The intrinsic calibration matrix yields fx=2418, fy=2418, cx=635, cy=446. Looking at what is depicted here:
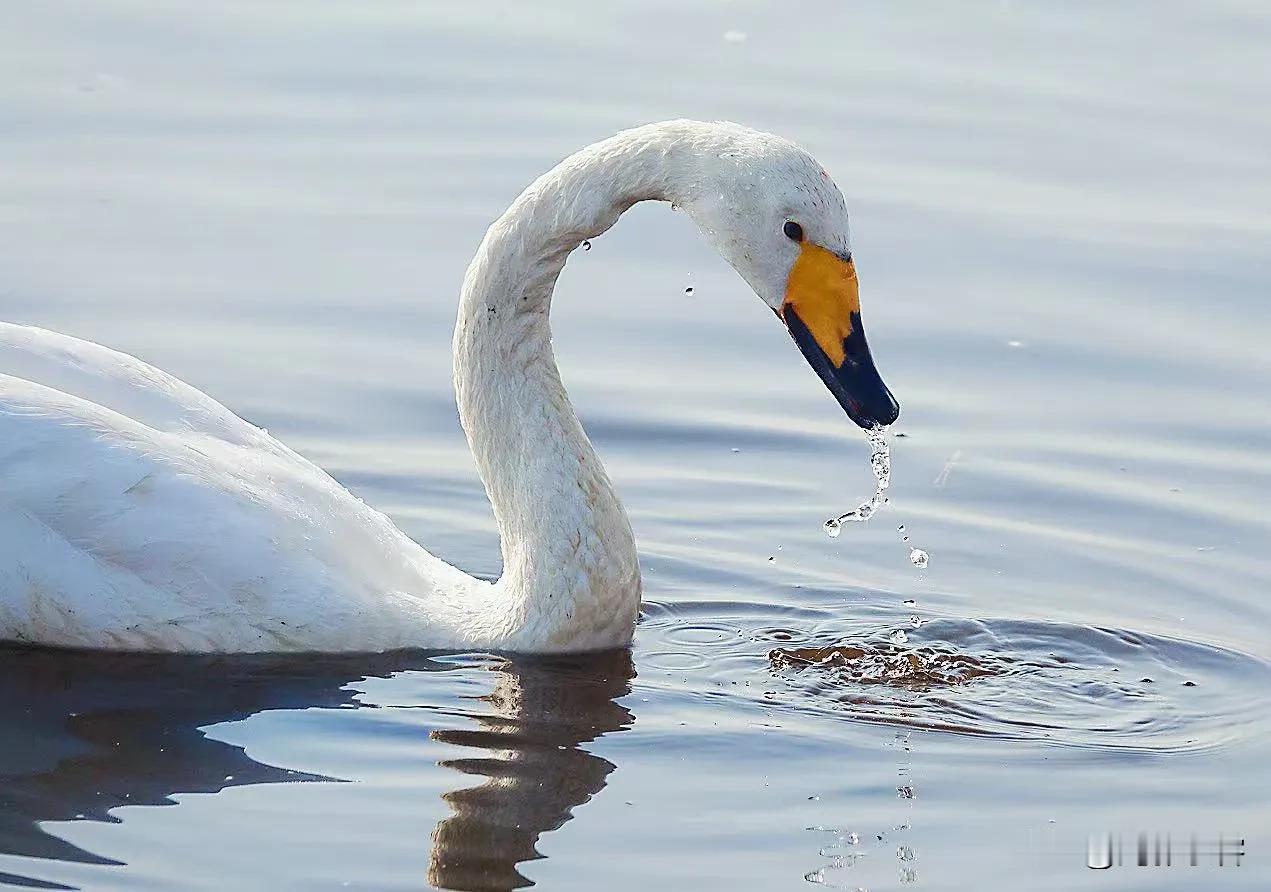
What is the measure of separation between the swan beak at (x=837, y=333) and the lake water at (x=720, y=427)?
3.37 ft

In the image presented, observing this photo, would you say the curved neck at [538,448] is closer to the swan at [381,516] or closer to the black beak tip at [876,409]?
the swan at [381,516]

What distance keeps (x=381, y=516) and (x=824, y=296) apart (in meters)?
1.97

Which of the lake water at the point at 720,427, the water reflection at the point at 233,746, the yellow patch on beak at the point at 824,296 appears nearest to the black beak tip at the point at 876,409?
the yellow patch on beak at the point at 824,296

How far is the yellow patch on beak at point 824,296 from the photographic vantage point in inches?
309

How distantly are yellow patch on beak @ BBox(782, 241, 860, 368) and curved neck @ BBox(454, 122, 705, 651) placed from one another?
0.71 meters

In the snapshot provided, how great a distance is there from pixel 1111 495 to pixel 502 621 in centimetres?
291

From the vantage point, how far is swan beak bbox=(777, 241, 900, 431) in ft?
25.8

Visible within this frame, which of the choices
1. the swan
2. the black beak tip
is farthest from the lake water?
the black beak tip

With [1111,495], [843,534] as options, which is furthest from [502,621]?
[1111,495]

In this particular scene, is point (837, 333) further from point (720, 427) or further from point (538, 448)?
point (720, 427)

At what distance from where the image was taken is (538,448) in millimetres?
8695

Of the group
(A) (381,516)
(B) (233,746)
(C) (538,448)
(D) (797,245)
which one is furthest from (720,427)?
(B) (233,746)

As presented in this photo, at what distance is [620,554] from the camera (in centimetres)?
866

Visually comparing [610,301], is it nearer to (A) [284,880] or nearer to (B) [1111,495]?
(B) [1111,495]
